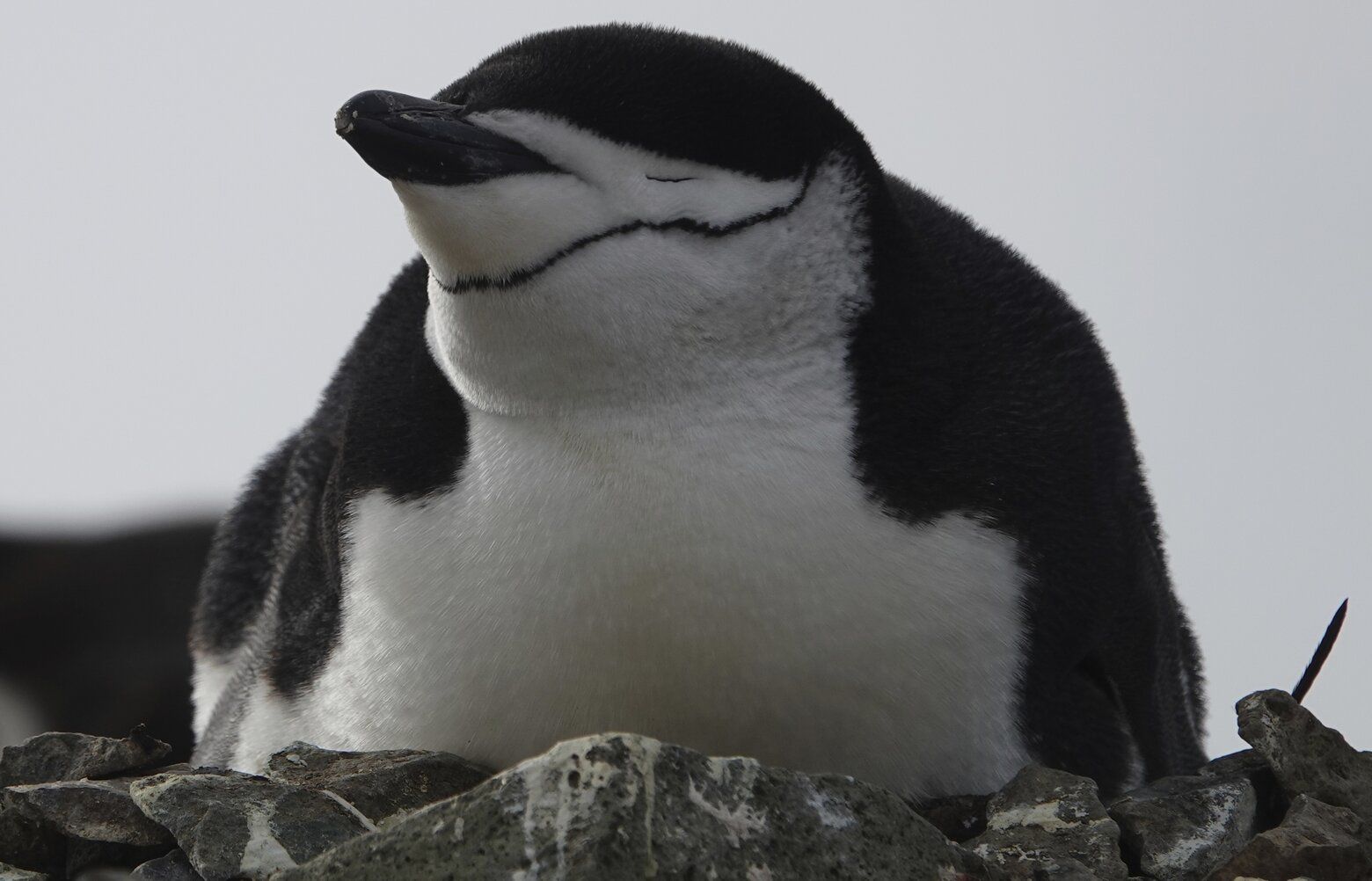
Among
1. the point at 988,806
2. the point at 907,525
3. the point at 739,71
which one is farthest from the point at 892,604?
the point at 739,71

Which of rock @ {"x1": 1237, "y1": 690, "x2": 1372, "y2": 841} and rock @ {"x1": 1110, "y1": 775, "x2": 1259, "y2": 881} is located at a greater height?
rock @ {"x1": 1237, "y1": 690, "x2": 1372, "y2": 841}

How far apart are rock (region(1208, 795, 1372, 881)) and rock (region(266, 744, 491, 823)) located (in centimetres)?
101

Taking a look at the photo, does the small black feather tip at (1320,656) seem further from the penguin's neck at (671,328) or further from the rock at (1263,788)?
the penguin's neck at (671,328)

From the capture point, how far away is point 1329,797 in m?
2.52

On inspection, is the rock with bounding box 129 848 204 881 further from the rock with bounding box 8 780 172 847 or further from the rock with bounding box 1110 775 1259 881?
the rock with bounding box 1110 775 1259 881

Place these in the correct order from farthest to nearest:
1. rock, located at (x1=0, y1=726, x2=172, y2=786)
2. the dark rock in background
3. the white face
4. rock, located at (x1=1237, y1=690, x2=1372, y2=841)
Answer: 1. the dark rock in background
2. rock, located at (x1=0, y1=726, x2=172, y2=786)
3. rock, located at (x1=1237, y1=690, x2=1372, y2=841)
4. the white face

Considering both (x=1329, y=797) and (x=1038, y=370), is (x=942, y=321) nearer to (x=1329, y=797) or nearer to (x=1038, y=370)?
(x=1038, y=370)

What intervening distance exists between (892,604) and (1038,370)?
1.91ft

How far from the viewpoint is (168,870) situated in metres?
2.24

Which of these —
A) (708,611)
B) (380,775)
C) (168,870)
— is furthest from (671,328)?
(168,870)

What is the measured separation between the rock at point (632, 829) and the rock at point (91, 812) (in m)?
0.44

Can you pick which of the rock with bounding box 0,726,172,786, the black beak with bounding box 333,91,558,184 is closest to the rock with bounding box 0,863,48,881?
the rock with bounding box 0,726,172,786

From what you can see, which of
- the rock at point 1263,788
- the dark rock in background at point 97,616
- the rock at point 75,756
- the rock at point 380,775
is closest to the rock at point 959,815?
the rock at point 1263,788

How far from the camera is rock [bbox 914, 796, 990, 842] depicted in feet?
8.29
